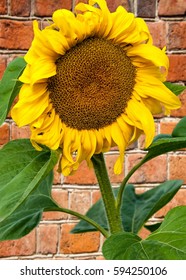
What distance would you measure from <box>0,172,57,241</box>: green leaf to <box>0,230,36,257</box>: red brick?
2.46 feet

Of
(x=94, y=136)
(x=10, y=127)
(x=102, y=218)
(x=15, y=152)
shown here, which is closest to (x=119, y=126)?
(x=94, y=136)

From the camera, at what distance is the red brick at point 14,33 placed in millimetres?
1606

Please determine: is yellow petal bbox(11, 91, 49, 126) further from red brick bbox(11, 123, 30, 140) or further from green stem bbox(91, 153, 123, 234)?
red brick bbox(11, 123, 30, 140)

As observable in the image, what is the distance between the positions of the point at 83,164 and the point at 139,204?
1.74 feet

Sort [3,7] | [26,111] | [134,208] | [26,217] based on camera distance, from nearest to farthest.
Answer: [26,111] → [26,217] → [134,208] → [3,7]

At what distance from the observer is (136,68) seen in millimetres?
791

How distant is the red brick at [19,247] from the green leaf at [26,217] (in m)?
0.75

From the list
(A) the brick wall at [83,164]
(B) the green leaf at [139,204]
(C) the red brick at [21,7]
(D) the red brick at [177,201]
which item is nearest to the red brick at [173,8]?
(A) the brick wall at [83,164]

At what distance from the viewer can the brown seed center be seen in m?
0.76

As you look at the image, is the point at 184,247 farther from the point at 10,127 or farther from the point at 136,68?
the point at 10,127

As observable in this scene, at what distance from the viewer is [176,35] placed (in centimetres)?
165

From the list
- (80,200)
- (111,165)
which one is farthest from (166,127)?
(80,200)

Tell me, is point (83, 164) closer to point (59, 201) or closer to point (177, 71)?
point (59, 201)

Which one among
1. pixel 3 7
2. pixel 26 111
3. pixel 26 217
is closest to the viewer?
pixel 26 111
